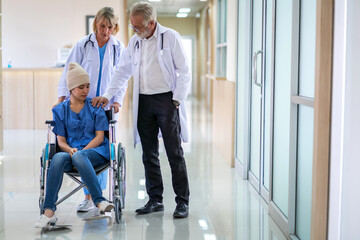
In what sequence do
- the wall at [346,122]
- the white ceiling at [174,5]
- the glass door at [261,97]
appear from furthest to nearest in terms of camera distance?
the white ceiling at [174,5], the glass door at [261,97], the wall at [346,122]

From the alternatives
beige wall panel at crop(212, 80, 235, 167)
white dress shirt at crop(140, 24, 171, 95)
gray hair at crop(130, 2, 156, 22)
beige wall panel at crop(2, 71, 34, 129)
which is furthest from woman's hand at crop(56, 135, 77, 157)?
beige wall panel at crop(2, 71, 34, 129)

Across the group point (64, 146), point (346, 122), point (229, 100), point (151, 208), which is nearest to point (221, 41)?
point (229, 100)

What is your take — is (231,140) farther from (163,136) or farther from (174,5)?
(174,5)

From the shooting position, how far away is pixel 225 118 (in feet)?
20.0

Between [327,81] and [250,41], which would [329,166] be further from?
[250,41]

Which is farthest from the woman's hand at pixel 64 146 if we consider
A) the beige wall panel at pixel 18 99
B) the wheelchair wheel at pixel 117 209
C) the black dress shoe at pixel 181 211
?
the beige wall panel at pixel 18 99

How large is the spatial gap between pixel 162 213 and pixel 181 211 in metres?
0.17

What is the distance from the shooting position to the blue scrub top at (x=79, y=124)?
362 centimetres

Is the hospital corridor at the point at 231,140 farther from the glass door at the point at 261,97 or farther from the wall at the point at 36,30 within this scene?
the wall at the point at 36,30

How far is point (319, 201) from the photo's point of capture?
255cm


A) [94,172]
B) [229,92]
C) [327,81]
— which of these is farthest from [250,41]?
[327,81]

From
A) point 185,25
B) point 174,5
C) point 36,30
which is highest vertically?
point 174,5

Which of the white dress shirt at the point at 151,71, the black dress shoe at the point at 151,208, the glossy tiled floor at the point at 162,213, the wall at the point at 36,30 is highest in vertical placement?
the wall at the point at 36,30

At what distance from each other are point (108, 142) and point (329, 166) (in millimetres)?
1648
